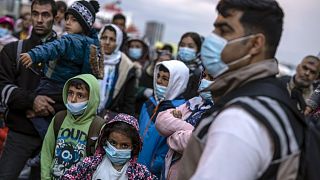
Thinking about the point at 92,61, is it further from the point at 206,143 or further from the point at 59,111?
the point at 206,143

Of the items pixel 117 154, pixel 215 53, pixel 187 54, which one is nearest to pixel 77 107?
pixel 117 154

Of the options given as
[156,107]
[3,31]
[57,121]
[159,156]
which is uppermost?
[156,107]

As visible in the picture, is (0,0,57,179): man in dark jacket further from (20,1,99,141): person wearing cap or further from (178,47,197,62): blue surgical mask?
(178,47,197,62): blue surgical mask

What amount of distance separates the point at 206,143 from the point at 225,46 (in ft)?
1.36

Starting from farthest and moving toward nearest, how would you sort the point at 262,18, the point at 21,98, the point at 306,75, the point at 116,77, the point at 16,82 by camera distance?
1. the point at 306,75
2. the point at 116,77
3. the point at 16,82
4. the point at 21,98
5. the point at 262,18

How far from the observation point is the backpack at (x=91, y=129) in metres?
3.74

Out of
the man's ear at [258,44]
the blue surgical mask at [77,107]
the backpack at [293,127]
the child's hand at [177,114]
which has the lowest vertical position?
the blue surgical mask at [77,107]

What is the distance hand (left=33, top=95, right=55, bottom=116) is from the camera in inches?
155

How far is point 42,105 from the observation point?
3.94m

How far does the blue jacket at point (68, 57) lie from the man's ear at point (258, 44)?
7.07ft

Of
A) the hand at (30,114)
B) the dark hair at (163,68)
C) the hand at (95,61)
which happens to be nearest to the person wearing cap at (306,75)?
the dark hair at (163,68)

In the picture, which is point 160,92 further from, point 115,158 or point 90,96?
point 115,158

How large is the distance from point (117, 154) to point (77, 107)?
0.63 m

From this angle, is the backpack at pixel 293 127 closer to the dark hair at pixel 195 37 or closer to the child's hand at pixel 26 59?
the child's hand at pixel 26 59
